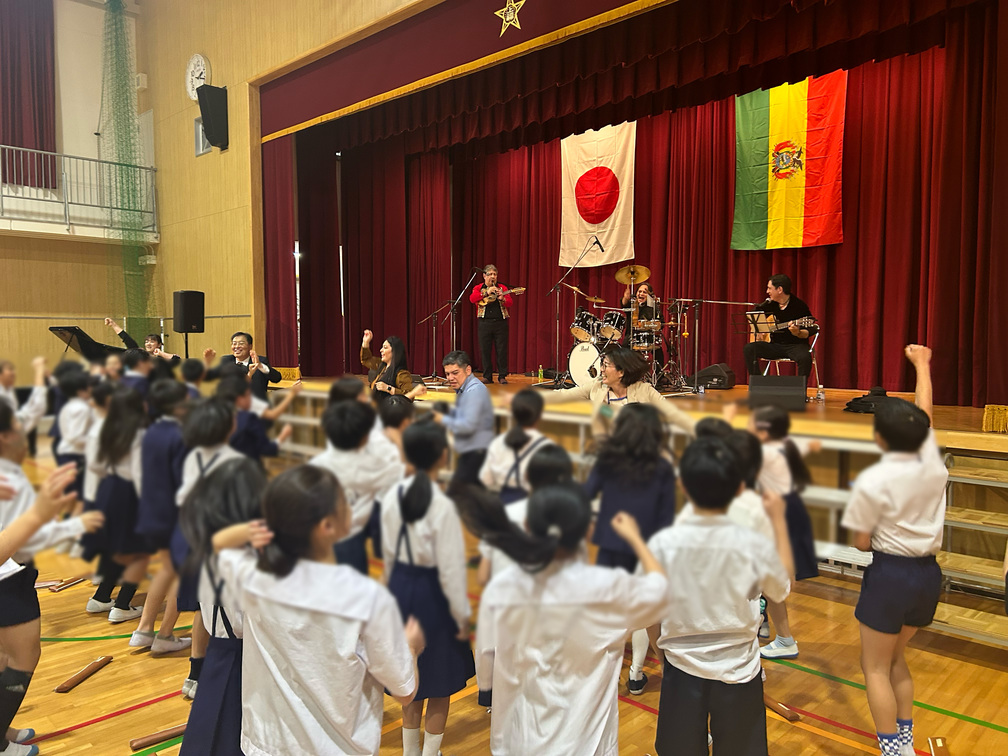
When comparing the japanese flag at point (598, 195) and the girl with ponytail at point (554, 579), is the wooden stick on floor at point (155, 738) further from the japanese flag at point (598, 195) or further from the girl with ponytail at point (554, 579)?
the japanese flag at point (598, 195)

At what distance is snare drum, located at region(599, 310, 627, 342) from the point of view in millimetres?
6820

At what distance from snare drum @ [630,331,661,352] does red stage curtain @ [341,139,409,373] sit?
401cm

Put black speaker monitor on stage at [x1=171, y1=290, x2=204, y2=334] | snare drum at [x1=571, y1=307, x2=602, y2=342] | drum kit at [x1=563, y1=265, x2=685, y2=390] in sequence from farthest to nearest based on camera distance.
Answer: snare drum at [x1=571, y1=307, x2=602, y2=342] < drum kit at [x1=563, y1=265, x2=685, y2=390] < black speaker monitor on stage at [x1=171, y1=290, x2=204, y2=334]

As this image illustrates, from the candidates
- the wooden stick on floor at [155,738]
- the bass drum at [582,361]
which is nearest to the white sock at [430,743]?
the wooden stick on floor at [155,738]

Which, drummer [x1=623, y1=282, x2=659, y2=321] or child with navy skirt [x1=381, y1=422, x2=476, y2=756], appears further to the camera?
drummer [x1=623, y1=282, x2=659, y2=321]

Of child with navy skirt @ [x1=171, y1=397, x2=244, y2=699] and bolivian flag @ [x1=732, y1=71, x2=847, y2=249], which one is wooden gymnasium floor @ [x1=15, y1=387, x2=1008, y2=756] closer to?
child with navy skirt @ [x1=171, y1=397, x2=244, y2=699]

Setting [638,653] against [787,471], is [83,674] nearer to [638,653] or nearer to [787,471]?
[638,653]

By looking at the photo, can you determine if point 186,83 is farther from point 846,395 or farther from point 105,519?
point 105,519

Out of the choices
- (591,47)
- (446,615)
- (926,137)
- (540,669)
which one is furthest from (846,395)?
(446,615)

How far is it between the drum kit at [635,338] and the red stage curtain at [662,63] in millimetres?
1853

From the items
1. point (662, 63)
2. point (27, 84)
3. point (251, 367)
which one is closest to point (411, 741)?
point (251, 367)

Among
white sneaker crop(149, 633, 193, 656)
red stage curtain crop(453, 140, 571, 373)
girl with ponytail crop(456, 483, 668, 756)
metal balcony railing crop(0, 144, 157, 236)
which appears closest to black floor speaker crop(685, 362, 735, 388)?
red stage curtain crop(453, 140, 571, 373)

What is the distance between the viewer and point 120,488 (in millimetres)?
892

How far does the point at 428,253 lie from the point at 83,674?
7932 millimetres
